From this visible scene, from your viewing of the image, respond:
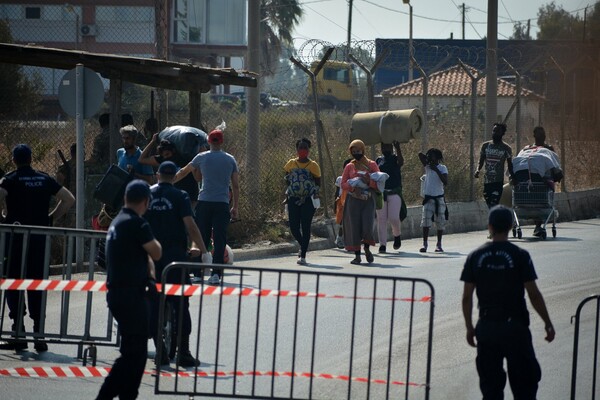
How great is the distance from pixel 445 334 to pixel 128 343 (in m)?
4.05

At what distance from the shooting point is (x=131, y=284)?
24.5ft

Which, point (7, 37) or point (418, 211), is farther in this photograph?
point (7, 37)

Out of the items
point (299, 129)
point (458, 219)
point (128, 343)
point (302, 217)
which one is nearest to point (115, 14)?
point (299, 129)

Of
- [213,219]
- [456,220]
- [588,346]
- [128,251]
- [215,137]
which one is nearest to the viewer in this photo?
[128,251]

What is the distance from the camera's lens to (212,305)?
12008 mm

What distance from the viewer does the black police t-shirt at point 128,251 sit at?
7438 mm

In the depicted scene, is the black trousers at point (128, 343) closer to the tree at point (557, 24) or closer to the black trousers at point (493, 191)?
the black trousers at point (493, 191)

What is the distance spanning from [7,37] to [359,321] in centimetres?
2346

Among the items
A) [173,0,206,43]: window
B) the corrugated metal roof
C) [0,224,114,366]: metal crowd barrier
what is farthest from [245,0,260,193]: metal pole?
[173,0,206,43]: window

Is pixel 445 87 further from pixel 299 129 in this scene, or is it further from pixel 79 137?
pixel 79 137

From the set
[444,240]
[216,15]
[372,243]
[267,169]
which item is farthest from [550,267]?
[216,15]

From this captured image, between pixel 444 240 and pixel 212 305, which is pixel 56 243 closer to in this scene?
pixel 212 305

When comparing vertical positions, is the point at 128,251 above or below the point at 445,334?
above

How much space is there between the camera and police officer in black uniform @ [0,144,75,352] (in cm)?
973
